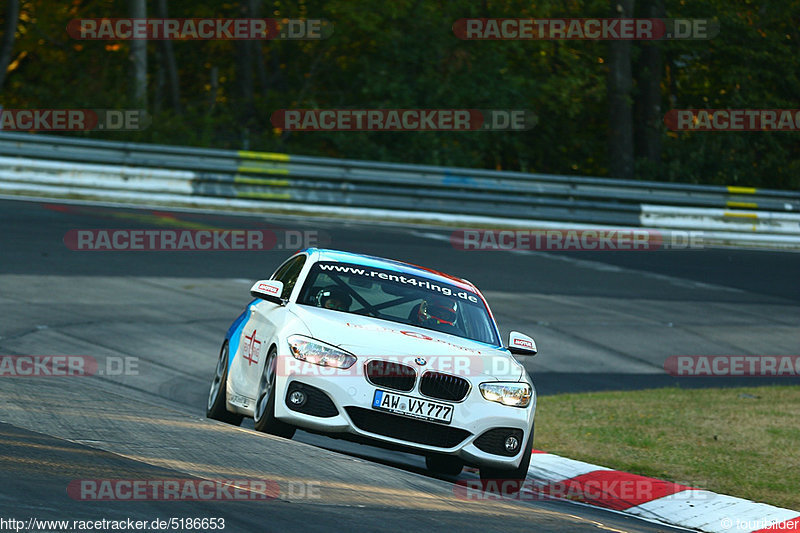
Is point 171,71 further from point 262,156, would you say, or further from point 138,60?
point 262,156

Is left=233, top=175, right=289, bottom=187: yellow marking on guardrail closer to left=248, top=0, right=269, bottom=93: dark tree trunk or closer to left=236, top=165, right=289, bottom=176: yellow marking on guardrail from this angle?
left=236, top=165, right=289, bottom=176: yellow marking on guardrail

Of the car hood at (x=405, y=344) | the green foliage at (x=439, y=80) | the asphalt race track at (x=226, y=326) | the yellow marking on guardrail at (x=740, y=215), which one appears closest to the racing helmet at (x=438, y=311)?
the car hood at (x=405, y=344)

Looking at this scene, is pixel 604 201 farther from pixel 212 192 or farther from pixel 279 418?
pixel 279 418

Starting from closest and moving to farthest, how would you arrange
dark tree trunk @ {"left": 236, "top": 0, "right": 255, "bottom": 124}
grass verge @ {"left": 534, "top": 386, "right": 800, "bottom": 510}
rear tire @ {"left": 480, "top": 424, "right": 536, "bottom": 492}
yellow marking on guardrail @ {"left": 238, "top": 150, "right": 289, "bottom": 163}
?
rear tire @ {"left": 480, "top": 424, "right": 536, "bottom": 492}
grass verge @ {"left": 534, "top": 386, "right": 800, "bottom": 510}
yellow marking on guardrail @ {"left": 238, "top": 150, "right": 289, "bottom": 163}
dark tree trunk @ {"left": 236, "top": 0, "right": 255, "bottom": 124}

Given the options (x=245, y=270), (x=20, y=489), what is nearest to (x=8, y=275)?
(x=245, y=270)

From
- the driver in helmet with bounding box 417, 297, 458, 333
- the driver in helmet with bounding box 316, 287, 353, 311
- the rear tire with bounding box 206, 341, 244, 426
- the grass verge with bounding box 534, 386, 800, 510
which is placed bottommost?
the grass verge with bounding box 534, 386, 800, 510

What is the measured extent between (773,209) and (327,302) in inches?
733

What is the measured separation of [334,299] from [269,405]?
1.20 meters

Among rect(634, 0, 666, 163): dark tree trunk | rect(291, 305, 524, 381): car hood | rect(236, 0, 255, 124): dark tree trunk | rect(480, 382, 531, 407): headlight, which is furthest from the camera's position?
rect(634, 0, 666, 163): dark tree trunk

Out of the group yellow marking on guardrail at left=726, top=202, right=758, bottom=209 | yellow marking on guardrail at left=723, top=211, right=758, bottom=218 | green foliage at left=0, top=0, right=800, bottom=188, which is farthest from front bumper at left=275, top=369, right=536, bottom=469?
green foliage at left=0, top=0, right=800, bottom=188

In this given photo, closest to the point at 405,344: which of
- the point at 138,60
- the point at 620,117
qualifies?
the point at 138,60

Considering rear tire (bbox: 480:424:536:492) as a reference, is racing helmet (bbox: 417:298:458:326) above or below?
above

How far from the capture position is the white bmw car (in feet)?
25.7

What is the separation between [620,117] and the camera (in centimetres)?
3109
